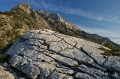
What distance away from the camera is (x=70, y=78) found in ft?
51.9

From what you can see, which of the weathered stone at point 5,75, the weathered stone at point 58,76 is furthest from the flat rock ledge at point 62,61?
the weathered stone at point 5,75

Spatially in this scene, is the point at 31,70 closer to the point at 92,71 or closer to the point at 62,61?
the point at 62,61

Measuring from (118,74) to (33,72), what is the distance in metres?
10.5

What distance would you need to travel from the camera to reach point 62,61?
18.1 m

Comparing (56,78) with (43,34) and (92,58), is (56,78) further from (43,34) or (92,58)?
(43,34)

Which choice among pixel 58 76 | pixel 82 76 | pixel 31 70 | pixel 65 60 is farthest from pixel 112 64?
pixel 31 70

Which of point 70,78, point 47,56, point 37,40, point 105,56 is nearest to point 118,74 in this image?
point 105,56

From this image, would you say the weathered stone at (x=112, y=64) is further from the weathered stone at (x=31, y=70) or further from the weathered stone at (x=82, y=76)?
the weathered stone at (x=31, y=70)

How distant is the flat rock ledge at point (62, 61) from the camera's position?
16344 mm

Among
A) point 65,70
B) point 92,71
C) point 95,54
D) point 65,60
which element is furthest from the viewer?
point 95,54

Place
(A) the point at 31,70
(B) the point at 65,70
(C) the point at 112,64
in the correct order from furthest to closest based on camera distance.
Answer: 1. (C) the point at 112,64
2. (A) the point at 31,70
3. (B) the point at 65,70

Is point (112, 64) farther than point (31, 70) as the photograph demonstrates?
Yes

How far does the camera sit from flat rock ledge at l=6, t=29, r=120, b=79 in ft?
53.6

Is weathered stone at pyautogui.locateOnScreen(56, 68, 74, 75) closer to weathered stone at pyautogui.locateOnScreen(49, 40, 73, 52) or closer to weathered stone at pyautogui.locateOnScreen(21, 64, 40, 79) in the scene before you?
weathered stone at pyautogui.locateOnScreen(21, 64, 40, 79)
